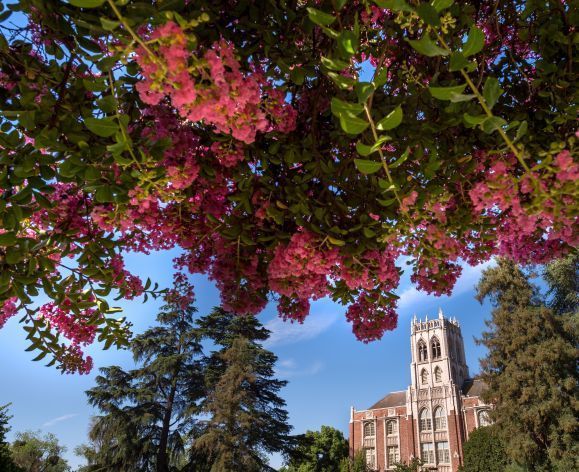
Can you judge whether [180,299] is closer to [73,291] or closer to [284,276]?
[73,291]

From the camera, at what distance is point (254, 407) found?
75.9 feet

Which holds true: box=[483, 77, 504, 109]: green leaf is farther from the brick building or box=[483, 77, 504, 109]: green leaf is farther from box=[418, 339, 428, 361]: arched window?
box=[418, 339, 428, 361]: arched window

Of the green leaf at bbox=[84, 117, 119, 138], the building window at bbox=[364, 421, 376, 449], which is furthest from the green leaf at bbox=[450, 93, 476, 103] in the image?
the building window at bbox=[364, 421, 376, 449]

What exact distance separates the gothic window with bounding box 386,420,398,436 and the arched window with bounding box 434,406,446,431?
16.0 feet

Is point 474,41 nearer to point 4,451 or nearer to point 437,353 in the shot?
point 4,451

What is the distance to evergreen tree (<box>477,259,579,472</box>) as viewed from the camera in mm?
21036

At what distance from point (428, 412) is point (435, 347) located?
8.20 meters

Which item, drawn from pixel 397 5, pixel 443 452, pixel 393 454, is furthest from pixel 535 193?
pixel 393 454

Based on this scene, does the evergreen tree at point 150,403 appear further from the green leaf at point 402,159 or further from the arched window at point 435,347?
the arched window at point 435,347

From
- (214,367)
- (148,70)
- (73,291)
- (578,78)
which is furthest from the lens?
(214,367)

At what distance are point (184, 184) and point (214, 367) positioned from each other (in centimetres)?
2437

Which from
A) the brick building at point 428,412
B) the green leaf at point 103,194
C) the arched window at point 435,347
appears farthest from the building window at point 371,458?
the green leaf at point 103,194

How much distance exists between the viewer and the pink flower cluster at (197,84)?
1.44 m

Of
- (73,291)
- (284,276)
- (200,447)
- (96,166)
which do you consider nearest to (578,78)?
(284,276)
